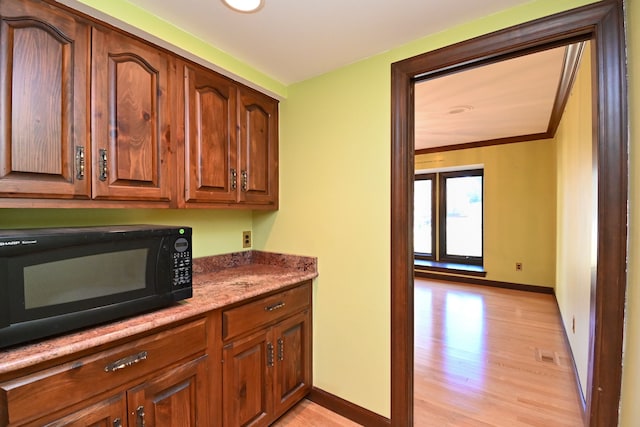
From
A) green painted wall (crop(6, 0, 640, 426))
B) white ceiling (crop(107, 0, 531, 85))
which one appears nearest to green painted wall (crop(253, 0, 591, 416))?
green painted wall (crop(6, 0, 640, 426))

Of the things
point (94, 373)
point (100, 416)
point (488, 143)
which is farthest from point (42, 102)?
point (488, 143)

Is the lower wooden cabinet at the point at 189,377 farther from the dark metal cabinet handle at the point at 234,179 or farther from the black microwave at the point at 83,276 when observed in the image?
the dark metal cabinet handle at the point at 234,179

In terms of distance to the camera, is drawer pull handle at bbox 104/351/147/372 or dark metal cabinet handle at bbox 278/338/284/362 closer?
drawer pull handle at bbox 104/351/147/372

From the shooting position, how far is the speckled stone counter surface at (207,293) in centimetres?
89

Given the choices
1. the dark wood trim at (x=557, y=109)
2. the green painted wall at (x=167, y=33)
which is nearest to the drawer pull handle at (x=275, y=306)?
the green painted wall at (x=167, y=33)

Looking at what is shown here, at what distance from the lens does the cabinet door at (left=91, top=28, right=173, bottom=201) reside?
1246mm

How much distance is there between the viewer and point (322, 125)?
1.95m

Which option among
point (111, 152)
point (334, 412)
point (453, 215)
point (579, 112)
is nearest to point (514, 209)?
point (453, 215)

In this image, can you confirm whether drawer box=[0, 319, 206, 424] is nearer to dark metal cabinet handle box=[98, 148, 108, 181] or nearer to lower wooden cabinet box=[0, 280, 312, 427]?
lower wooden cabinet box=[0, 280, 312, 427]

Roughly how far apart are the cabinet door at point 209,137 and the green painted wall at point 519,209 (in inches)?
170

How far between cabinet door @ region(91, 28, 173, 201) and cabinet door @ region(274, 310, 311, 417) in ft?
3.54

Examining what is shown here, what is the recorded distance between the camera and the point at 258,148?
6.55 ft

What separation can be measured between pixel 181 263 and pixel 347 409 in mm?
1402

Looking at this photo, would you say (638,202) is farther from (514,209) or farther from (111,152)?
(514,209)
